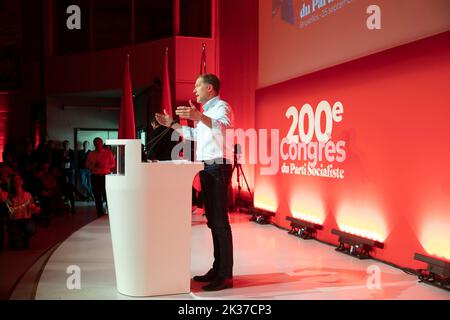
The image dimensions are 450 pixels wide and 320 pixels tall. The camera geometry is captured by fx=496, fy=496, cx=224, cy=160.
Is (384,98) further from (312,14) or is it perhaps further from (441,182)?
(312,14)

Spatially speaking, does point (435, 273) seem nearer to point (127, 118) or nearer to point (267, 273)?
point (267, 273)

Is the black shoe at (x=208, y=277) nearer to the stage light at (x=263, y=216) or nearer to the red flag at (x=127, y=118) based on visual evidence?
the stage light at (x=263, y=216)

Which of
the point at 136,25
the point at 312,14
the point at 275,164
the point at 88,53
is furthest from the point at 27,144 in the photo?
the point at 312,14

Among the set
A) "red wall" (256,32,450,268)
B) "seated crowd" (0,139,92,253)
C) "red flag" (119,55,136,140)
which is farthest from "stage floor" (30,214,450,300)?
"red flag" (119,55,136,140)

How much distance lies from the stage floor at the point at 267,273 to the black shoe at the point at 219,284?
0.04 meters

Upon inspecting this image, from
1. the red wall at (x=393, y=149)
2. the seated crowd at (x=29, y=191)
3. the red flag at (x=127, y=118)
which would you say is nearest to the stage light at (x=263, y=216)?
the red wall at (x=393, y=149)

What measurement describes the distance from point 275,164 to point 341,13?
2.32 m

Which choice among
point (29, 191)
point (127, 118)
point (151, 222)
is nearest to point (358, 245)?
point (151, 222)

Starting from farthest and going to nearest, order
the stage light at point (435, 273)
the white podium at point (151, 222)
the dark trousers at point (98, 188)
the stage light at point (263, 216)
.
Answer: the dark trousers at point (98, 188) < the stage light at point (263, 216) < the stage light at point (435, 273) < the white podium at point (151, 222)

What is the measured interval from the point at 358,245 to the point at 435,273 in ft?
3.26

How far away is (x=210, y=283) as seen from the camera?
3.44 meters

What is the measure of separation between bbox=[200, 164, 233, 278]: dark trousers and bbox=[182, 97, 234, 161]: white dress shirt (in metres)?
0.09

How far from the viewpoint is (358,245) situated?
4539mm

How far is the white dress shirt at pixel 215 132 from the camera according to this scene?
127 inches
